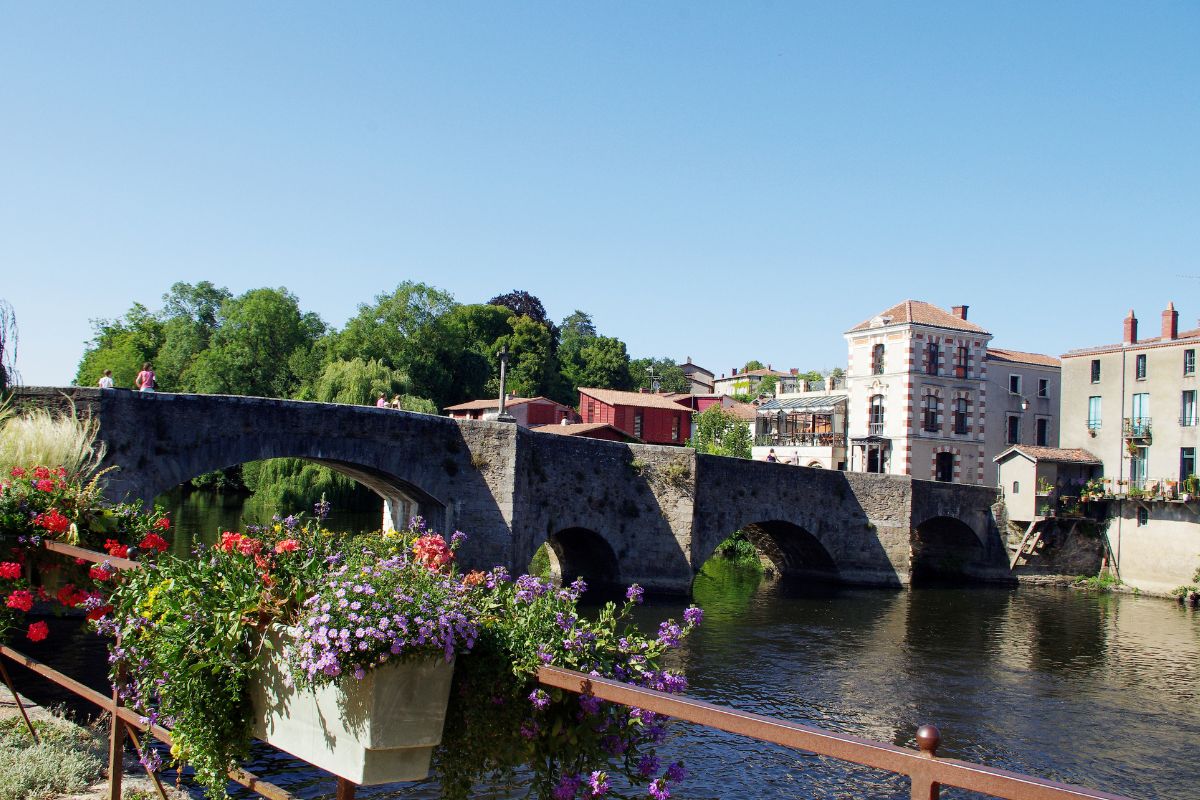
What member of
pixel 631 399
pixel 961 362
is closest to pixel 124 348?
pixel 631 399

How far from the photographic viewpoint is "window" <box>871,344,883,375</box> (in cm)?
4222

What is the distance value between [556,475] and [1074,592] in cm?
2008

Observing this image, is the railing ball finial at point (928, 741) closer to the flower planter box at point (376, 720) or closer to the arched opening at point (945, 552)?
the flower planter box at point (376, 720)

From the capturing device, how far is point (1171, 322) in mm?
35969

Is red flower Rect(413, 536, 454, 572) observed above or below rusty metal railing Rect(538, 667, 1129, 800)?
above

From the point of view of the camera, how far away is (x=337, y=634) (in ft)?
8.87

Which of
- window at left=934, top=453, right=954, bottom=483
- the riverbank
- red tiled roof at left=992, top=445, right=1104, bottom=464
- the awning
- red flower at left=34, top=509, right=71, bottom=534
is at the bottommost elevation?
the riverbank

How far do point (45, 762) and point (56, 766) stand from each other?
0.19ft

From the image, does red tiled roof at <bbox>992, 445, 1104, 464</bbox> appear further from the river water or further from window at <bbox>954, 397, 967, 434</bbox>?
the river water

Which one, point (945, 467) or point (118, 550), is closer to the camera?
point (118, 550)

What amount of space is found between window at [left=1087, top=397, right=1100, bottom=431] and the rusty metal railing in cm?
→ 3782

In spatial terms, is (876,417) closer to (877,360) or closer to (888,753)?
(877,360)

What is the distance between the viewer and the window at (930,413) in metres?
40.9

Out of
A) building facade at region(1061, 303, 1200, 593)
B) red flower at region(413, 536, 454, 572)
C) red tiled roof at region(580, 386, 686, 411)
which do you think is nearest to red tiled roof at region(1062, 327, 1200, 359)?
building facade at region(1061, 303, 1200, 593)
